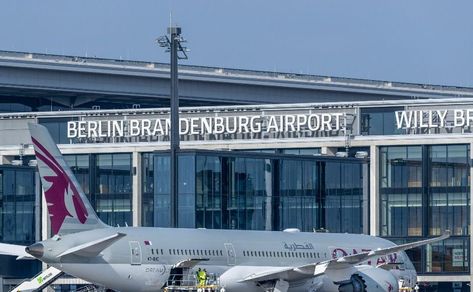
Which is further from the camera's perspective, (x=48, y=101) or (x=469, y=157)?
(x=48, y=101)

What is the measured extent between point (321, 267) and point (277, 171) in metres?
27.5

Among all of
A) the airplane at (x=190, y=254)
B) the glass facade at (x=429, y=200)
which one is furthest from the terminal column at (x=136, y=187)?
the airplane at (x=190, y=254)

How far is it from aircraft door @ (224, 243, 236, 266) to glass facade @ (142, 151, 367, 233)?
1949 cm

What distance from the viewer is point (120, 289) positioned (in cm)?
7638

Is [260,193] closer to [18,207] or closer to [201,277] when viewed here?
[18,207]

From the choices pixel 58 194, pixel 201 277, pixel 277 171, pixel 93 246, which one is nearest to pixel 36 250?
pixel 93 246

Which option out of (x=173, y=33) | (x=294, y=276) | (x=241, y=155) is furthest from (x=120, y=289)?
(x=241, y=155)

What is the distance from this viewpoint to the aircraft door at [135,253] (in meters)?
75.9

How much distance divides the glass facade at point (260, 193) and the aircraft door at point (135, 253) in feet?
81.8

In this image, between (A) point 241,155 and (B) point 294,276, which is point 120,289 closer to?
(B) point 294,276

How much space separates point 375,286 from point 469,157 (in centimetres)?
2617

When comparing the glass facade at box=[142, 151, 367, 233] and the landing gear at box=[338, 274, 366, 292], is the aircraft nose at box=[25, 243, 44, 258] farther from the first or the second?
the glass facade at box=[142, 151, 367, 233]

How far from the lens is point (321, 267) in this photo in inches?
3219

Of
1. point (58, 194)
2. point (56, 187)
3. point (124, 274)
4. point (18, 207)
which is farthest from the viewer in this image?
point (18, 207)
